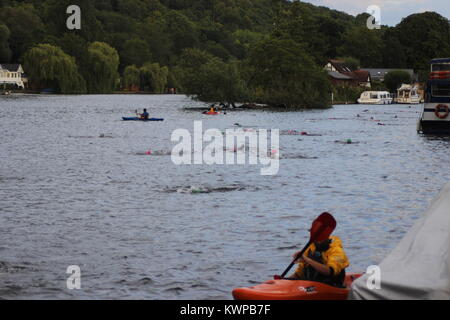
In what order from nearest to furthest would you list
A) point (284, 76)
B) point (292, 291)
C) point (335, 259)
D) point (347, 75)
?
point (292, 291) < point (335, 259) < point (284, 76) < point (347, 75)

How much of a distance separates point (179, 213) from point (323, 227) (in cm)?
1220

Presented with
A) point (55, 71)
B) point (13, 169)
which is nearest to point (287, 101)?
point (55, 71)

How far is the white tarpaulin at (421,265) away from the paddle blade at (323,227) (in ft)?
3.17

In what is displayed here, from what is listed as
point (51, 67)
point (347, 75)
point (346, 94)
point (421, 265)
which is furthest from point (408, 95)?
point (421, 265)

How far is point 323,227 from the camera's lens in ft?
40.7

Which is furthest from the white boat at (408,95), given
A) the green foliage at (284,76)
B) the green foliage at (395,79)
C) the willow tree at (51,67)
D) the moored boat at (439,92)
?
the moored boat at (439,92)

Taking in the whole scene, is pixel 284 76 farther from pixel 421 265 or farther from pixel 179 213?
pixel 421 265

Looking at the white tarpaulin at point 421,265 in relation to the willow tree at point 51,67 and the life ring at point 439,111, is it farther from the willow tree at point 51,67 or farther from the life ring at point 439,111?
the willow tree at point 51,67

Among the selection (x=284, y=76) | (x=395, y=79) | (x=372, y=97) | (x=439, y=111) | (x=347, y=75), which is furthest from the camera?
(x=347, y=75)

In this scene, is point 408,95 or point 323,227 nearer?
point 323,227

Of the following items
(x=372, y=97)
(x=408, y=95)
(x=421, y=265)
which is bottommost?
(x=421, y=265)

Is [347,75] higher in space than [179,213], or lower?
higher

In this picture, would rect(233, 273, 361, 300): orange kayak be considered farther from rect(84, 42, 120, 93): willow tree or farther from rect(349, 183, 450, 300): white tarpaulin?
rect(84, 42, 120, 93): willow tree

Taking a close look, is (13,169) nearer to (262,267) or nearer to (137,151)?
(137,151)
